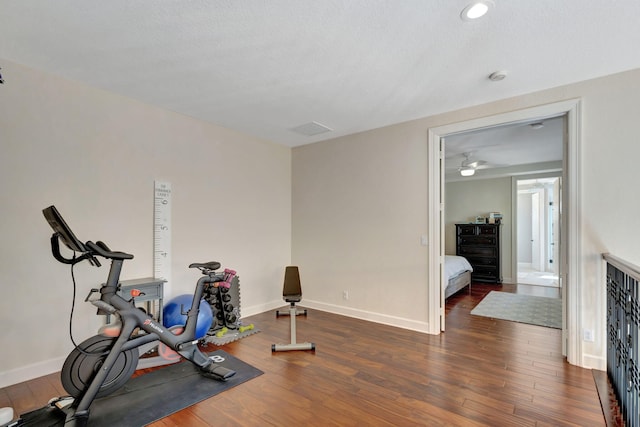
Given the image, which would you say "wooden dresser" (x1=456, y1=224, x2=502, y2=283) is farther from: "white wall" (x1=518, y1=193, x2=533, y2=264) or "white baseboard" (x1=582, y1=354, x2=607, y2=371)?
"white baseboard" (x1=582, y1=354, x2=607, y2=371)

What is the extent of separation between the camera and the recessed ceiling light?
1.78 metres

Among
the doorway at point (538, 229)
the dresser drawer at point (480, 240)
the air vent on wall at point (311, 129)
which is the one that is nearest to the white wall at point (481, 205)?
the dresser drawer at point (480, 240)

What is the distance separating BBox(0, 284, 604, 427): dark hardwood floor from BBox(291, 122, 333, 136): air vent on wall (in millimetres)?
2589

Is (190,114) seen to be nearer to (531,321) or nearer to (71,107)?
(71,107)

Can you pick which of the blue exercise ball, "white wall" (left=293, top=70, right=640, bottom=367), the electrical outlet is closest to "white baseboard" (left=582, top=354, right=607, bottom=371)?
"white wall" (left=293, top=70, right=640, bottom=367)

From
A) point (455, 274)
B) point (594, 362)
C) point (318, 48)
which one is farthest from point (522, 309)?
point (318, 48)

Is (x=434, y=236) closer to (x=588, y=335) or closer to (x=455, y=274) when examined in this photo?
(x=588, y=335)

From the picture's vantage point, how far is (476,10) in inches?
72.1

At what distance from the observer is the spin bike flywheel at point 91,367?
201 centimetres

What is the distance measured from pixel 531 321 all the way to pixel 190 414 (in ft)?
13.7

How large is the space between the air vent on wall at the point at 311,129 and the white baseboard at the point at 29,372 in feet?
11.3

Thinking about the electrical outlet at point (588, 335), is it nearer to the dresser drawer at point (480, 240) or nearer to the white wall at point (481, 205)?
the dresser drawer at point (480, 240)

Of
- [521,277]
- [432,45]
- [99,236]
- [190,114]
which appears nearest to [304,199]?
[190,114]

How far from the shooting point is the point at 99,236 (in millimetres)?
2975
